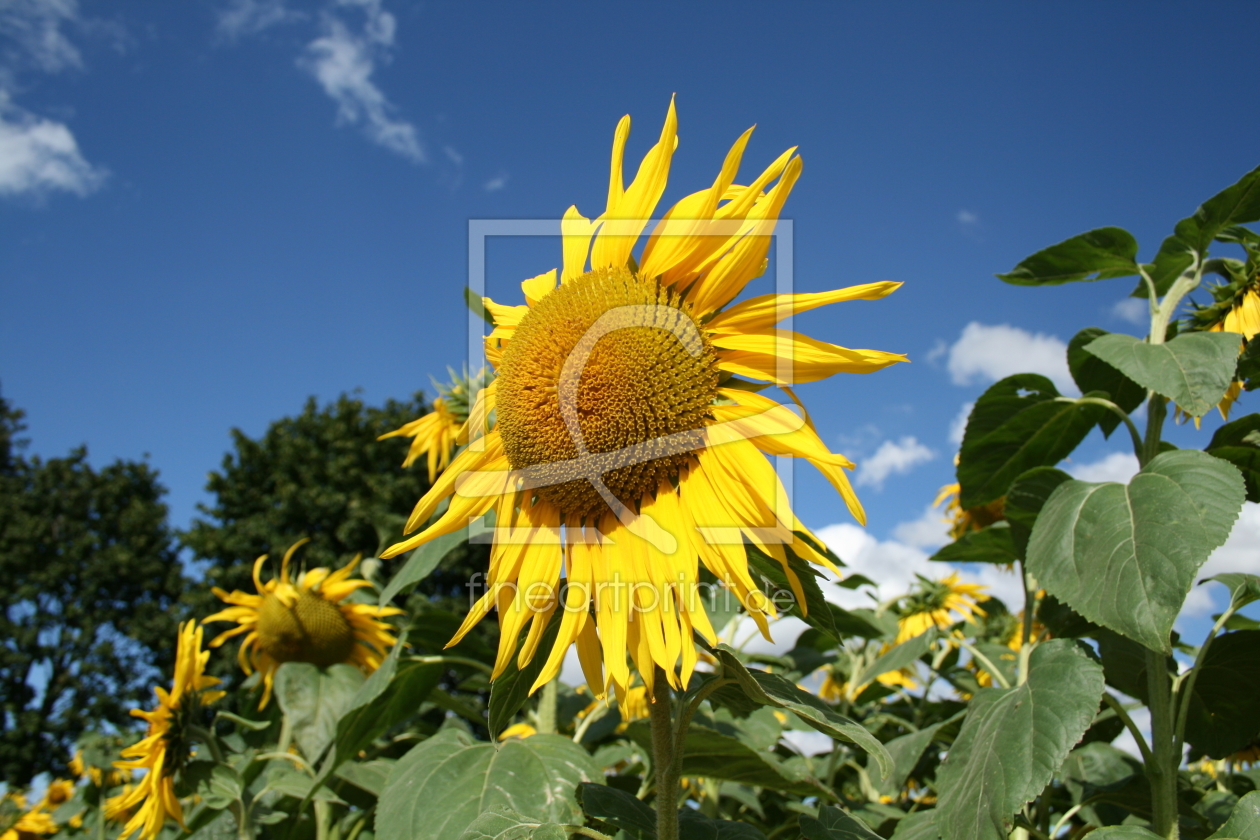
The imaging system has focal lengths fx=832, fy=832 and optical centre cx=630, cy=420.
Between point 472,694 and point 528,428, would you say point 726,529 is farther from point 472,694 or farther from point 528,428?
point 472,694

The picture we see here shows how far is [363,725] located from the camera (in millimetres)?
2551

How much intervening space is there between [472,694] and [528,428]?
17.7m

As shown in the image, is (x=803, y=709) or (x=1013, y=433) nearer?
(x=803, y=709)

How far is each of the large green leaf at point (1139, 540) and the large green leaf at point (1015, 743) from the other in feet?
0.51

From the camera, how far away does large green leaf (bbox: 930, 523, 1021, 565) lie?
263cm

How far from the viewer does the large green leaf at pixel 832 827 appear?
4.85 feet

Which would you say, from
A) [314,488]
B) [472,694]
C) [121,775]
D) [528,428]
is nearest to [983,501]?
[528,428]

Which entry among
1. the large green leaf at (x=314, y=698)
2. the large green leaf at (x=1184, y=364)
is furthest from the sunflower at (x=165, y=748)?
the large green leaf at (x=1184, y=364)

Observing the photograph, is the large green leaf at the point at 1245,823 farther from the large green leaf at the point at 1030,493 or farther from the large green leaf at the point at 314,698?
the large green leaf at the point at 314,698

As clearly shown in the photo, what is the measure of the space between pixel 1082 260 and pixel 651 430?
1.73m

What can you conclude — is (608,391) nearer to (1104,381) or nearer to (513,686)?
(513,686)

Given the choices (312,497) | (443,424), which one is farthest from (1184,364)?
(312,497)

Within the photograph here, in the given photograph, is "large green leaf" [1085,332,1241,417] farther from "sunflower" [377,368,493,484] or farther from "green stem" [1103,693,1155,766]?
"sunflower" [377,368,493,484]

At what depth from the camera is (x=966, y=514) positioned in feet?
14.6
